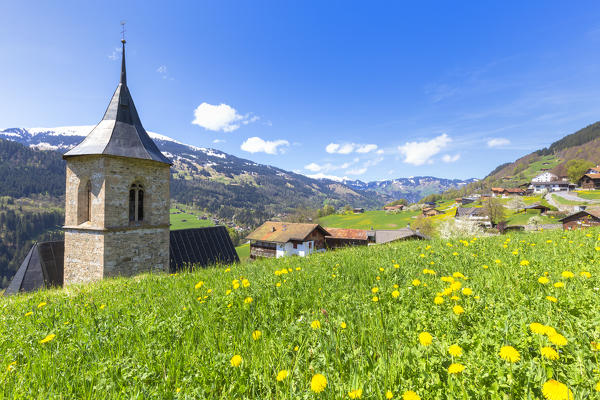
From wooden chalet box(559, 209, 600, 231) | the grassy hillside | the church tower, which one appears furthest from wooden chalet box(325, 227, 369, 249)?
the grassy hillside

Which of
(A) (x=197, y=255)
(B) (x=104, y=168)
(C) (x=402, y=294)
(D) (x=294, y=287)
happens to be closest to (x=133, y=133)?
(B) (x=104, y=168)

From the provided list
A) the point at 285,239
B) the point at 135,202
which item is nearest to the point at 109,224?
the point at 135,202

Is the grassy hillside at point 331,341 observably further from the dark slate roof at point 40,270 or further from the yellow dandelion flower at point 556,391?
the dark slate roof at point 40,270

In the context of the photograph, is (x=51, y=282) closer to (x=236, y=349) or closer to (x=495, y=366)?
(x=236, y=349)

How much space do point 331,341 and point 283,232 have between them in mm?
45420

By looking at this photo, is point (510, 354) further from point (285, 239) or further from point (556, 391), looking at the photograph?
point (285, 239)

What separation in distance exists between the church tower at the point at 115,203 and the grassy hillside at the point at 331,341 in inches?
500

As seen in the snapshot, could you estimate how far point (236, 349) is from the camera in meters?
2.52

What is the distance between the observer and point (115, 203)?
1491 cm

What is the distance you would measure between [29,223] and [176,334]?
19010 centimetres

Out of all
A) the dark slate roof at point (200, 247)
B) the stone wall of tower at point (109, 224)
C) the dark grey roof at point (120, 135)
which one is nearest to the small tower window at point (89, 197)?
the stone wall of tower at point (109, 224)

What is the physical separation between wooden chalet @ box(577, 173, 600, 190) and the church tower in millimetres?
134208

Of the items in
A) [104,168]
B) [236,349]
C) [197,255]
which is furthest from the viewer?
[197,255]

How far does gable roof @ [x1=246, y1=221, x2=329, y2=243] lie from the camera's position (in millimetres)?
44906
